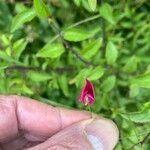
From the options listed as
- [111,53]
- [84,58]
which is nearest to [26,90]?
[84,58]

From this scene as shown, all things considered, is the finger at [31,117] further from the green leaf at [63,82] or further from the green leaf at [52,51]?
the green leaf at [63,82]

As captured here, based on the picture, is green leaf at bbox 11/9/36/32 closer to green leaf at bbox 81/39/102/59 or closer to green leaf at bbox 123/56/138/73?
green leaf at bbox 81/39/102/59

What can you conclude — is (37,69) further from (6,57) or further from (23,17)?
(23,17)

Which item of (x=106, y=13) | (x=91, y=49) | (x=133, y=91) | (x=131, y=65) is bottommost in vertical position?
(x=133, y=91)

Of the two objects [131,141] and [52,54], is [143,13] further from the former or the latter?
[131,141]

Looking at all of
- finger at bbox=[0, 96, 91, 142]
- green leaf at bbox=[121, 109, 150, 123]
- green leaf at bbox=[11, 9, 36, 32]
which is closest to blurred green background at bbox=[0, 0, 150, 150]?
green leaf at bbox=[11, 9, 36, 32]

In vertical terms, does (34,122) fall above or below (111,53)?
below
